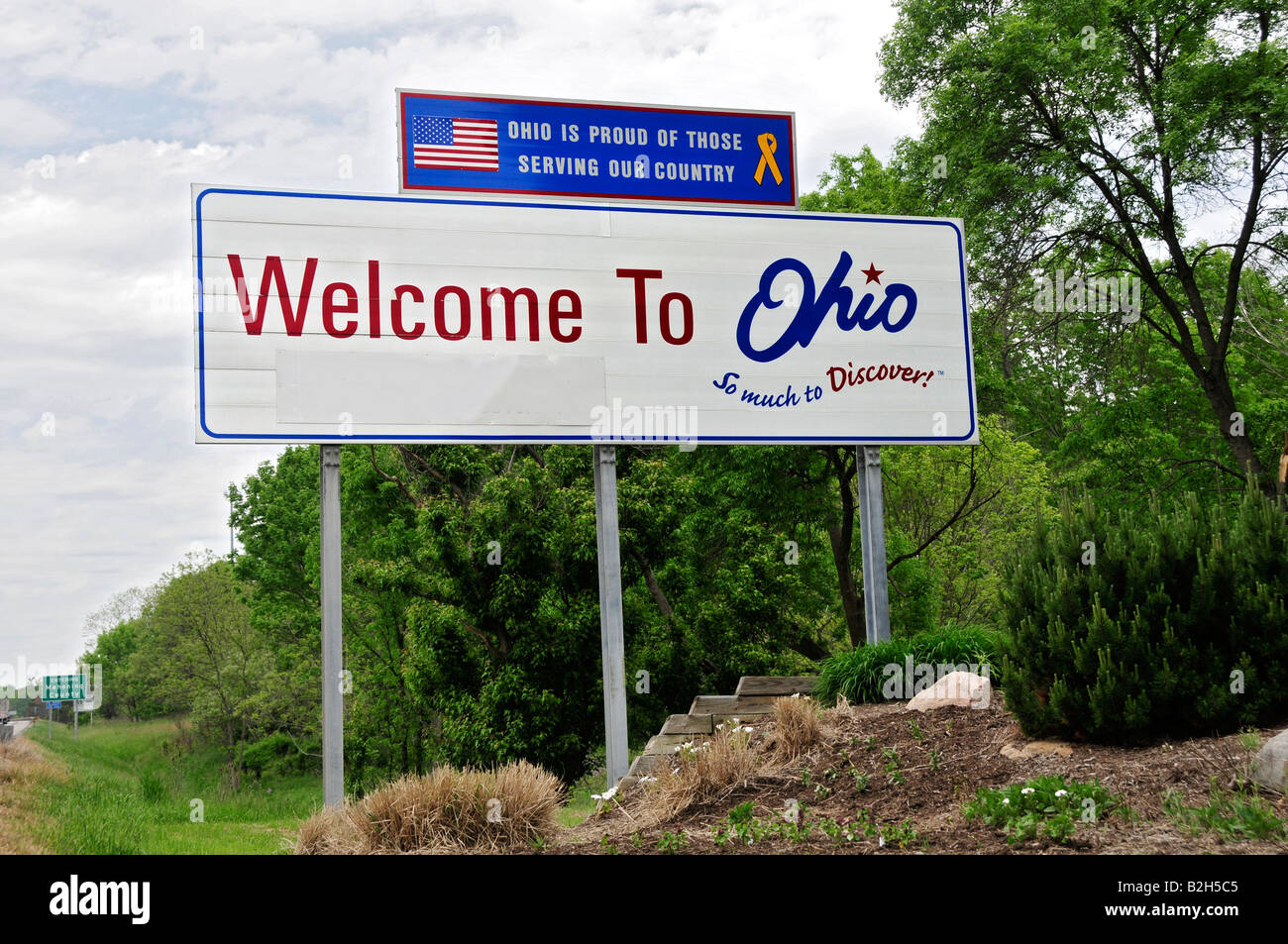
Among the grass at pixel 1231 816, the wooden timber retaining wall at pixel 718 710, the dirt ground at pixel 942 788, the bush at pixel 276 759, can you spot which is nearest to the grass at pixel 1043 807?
the dirt ground at pixel 942 788

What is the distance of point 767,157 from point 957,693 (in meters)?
6.42

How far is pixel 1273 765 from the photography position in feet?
22.6

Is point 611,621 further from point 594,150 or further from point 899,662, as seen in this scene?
point 594,150

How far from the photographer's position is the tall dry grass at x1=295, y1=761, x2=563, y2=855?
753cm

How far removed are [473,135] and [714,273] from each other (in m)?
2.90

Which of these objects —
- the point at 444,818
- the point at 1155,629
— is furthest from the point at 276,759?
the point at 1155,629

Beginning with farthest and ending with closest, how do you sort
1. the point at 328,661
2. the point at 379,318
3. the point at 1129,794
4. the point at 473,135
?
1. the point at 473,135
2. the point at 379,318
3. the point at 328,661
4. the point at 1129,794

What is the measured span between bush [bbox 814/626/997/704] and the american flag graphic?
6.29 meters

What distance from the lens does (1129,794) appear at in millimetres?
7133

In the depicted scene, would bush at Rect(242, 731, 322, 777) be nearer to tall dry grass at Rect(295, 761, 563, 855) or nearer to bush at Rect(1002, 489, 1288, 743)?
tall dry grass at Rect(295, 761, 563, 855)

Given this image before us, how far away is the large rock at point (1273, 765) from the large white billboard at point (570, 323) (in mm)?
5941
